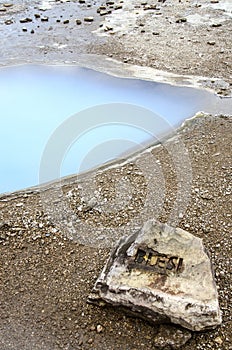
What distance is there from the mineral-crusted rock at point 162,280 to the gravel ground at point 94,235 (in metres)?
0.10

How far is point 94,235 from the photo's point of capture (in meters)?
2.59

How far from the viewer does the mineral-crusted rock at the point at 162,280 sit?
1.94m

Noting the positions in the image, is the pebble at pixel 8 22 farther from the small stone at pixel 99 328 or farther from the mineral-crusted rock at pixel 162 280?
the small stone at pixel 99 328

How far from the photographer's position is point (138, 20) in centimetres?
562

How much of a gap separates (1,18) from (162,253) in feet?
15.5

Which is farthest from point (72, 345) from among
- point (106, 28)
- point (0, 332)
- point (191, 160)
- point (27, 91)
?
point (106, 28)

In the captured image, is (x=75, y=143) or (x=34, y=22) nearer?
(x=75, y=143)

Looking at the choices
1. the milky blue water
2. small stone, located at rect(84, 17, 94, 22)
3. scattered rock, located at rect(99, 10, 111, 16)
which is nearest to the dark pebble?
small stone, located at rect(84, 17, 94, 22)

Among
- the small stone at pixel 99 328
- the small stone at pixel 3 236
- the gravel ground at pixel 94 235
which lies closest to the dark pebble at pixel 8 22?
the gravel ground at pixel 94 235

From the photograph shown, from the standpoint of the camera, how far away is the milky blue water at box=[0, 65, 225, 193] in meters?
3.31

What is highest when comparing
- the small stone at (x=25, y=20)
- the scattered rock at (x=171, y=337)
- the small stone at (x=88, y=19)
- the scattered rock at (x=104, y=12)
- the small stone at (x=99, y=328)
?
the scattered rock at (x=104, y=12)

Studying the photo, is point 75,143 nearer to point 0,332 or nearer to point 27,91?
point 27,91

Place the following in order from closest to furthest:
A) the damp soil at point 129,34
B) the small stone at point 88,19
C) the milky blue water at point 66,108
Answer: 1. the milky blue water at point 66,108
2. the damp soil at point 129,34
3. the small stone at point 88,19

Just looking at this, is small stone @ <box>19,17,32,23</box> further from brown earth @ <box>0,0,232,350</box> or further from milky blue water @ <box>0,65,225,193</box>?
milky blue water @ <box>0,65,225,193</box>
